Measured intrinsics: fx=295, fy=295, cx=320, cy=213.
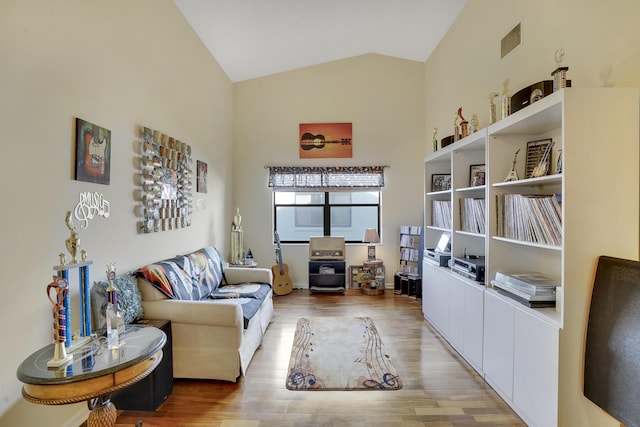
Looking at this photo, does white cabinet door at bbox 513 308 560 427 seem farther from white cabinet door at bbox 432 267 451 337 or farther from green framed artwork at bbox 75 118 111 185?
green framed artwork at bbox 75 118 111 185

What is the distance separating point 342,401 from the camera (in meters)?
2.13

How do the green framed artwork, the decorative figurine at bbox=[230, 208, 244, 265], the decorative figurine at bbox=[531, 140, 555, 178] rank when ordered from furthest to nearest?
the decorative figurine at bbox=[230, 208, 244, 265] → the decorative figurine at bbox=[531, 140, 555, 178] → the green framed artwork

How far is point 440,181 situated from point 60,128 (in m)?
3.66

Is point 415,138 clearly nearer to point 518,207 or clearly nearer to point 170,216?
point 518,207

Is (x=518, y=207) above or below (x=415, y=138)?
below

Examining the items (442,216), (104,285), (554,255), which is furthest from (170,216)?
(554,255)

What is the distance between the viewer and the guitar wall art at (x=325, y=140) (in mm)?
5211

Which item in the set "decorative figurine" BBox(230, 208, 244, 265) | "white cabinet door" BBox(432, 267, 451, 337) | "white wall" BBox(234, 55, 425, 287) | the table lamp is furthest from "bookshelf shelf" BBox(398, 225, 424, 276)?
"decorative figurine" BBox(230, 208, 244, 265)

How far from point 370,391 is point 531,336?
3.86 ft

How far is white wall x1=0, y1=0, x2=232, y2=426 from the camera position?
149 cm

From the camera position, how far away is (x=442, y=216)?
3.49 m

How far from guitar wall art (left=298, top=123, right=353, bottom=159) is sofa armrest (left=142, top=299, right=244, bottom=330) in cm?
342

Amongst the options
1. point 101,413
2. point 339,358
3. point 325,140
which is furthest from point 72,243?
point 325,140

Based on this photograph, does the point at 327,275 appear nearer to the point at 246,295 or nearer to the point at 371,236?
the point at 371,236
